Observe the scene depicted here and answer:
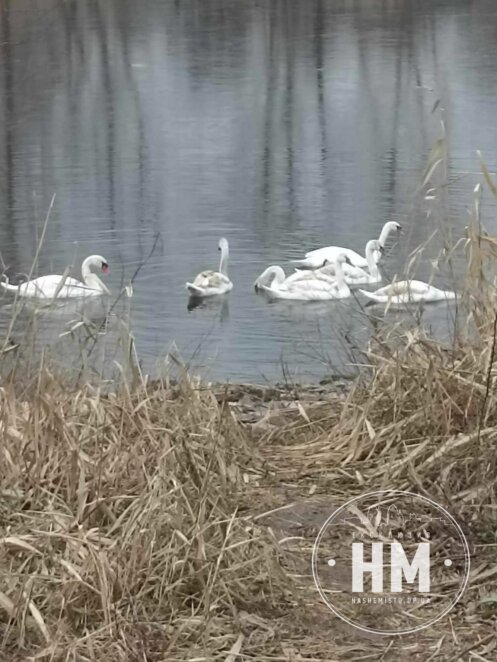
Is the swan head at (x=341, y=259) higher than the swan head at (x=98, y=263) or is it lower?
lower

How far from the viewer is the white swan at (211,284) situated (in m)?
7.76

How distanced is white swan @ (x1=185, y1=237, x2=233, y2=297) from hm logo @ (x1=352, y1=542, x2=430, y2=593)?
4995 mm

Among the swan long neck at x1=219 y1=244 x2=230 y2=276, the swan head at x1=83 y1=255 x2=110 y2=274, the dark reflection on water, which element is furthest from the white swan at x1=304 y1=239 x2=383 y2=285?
the swan head at x1=83 y1=255 x2=110 y2=274

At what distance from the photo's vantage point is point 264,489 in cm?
313

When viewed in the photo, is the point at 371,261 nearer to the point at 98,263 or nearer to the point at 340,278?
the point at 340,278

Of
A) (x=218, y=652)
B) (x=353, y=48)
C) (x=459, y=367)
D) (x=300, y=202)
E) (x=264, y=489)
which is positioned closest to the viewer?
(x=218, y=652)

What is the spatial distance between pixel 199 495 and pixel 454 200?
6.50 m

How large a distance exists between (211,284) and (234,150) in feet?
14.3

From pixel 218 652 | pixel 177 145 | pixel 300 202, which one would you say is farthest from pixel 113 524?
pixel 177 145

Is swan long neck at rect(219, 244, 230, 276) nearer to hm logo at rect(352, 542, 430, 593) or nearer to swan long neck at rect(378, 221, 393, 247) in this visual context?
swan long neck at rect(378, 221, 393, 247)

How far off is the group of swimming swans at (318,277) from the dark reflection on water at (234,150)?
0.38ft

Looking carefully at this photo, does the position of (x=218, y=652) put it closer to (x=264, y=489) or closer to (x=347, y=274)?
(x=264, y=489)

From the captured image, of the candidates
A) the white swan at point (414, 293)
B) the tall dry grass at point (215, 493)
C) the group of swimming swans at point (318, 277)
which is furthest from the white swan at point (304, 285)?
the tall dry grass at point (215, 493)

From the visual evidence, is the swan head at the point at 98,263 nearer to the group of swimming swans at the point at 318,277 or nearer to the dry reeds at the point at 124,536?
the group of swimming swans at the point at 318,277
